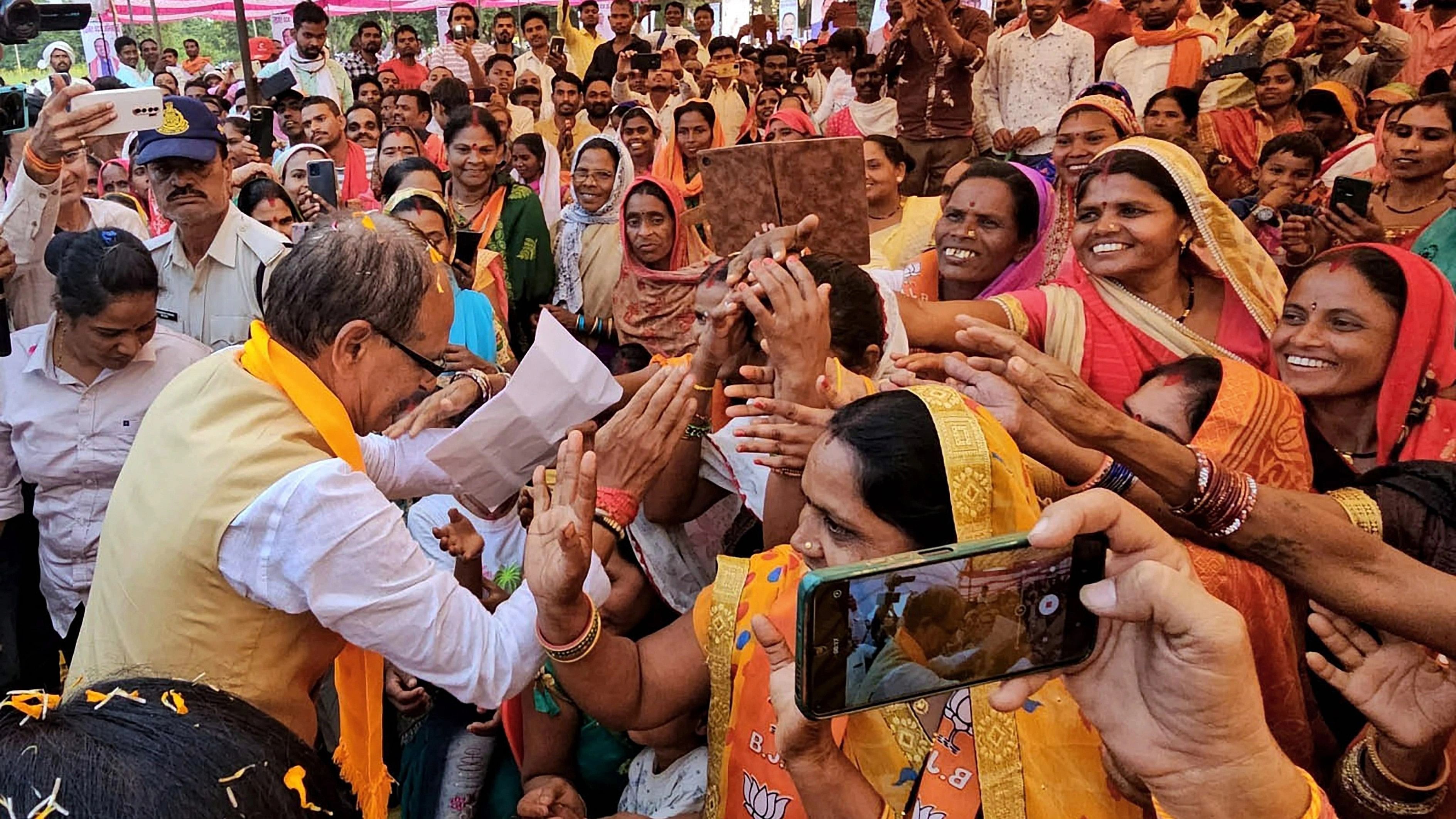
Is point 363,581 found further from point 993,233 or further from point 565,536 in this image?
point 993,233

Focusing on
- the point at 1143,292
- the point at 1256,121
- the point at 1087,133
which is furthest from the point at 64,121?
the point at 1256,121

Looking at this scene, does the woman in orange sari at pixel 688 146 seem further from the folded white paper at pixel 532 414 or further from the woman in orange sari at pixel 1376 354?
the woman in orange sari at pixel 1376 354

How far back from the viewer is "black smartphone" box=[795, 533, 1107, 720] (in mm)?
938

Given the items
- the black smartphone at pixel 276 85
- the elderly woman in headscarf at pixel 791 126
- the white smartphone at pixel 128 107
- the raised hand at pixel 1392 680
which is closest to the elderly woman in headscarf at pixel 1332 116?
the elderly woman in headscarf at pixel 791 126

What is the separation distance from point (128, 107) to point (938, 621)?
2818 millimetres

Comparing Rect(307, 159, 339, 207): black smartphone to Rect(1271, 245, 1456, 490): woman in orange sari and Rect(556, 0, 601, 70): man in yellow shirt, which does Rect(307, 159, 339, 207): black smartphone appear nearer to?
Rect(1271, 245, 1456, 490): woman in orange sari

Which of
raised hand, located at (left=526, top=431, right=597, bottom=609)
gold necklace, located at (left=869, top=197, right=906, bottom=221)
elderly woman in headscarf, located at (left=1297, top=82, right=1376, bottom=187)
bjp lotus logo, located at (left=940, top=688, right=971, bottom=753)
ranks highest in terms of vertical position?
elderly woman in headscarf, located at (left=1297, top=82, right=1376, bottom=187)

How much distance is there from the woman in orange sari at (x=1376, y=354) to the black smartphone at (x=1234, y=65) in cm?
367

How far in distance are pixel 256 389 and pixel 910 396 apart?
989 mm

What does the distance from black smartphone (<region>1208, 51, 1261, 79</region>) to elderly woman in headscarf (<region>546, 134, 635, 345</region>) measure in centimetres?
338

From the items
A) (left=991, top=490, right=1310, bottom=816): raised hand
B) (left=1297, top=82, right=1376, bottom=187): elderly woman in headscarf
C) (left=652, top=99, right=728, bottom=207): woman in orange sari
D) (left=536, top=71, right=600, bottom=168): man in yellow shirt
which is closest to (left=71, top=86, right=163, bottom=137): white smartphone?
(left=991, top=490, right=1310, bottom=816): raised hand

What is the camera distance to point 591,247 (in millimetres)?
5160

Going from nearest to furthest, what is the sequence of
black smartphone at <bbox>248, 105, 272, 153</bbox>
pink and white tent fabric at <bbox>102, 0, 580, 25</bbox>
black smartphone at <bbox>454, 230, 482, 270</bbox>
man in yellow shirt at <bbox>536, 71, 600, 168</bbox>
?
black smartphone at <bbox>454, 230, 482, 270</bbox> < black smartphone at <bbox>248, 105, 272, 153</bbox> < man in yellow shirt at <bbox>536, 71, 600, 168</bbox> < pink and white tent fabric at <bbox>102, 0, 580, 25</bbox>

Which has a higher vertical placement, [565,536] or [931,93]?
[931,93]
